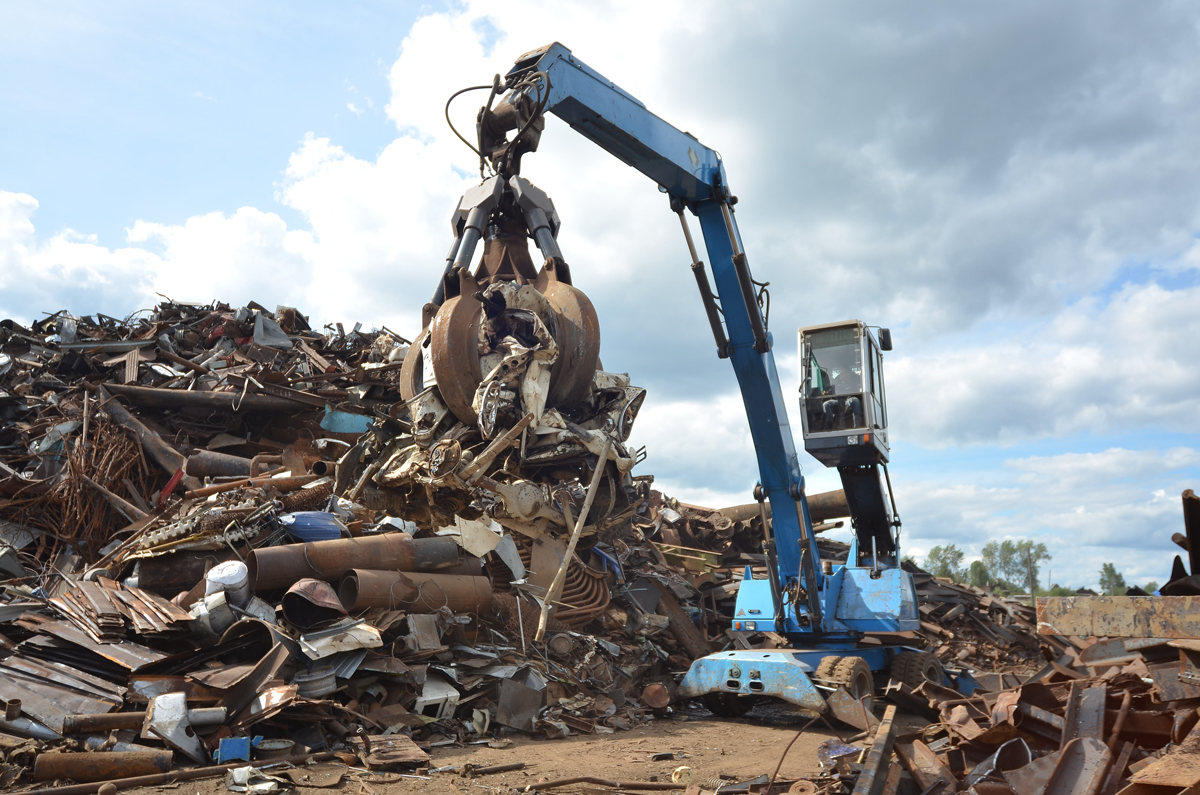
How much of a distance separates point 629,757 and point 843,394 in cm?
417

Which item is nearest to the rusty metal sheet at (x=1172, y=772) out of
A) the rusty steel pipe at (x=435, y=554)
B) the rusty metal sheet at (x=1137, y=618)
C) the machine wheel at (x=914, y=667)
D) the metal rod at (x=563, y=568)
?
the rusty metal sheet at (x=1137, y=618)

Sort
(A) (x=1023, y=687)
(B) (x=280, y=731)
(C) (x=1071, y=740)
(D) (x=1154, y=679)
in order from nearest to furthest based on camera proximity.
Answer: (C) (x=1071, y=740), (D) (x=1154, y=679), (A) (x=1023, y=687), (B) (x=280, y=731)

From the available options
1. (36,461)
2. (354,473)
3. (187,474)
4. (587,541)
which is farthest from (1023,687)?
(36,461)

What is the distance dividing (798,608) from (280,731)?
4.89 meters

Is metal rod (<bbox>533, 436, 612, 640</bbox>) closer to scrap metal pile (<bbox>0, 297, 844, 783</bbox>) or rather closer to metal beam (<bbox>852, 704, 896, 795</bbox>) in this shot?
scrap metal pile (<bbox>0, 297, 844, 783</bbox>)

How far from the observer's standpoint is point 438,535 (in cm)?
884

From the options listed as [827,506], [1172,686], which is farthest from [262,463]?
[1172,686]

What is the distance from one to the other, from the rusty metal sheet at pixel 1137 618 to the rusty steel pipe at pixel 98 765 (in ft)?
18.7

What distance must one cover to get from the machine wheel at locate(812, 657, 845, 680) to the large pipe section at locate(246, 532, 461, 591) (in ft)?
12.0

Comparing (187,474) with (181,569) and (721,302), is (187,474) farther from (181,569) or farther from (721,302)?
(721,302)

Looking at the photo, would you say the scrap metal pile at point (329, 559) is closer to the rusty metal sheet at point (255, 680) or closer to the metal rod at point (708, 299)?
the rusty metal sheet at point (255, 680)

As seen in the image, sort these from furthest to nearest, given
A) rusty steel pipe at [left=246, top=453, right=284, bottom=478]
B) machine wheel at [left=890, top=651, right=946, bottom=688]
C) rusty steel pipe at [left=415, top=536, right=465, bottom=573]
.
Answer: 1. rusty steel pipe at [left=246, top=453, right=284, bottom=478]
2. machine wheel at [left=890, top=651, right=946, bottom=688]
3. rusty steel pipe at [left=415, top=536, right=465, bottom=573]

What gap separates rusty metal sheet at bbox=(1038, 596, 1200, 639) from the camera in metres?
5.09

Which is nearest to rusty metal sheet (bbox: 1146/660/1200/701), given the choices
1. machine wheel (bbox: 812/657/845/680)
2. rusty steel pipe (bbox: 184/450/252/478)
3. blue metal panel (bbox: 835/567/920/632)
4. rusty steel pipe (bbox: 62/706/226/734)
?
machine wheel (bbox: 812/657/845/680)
